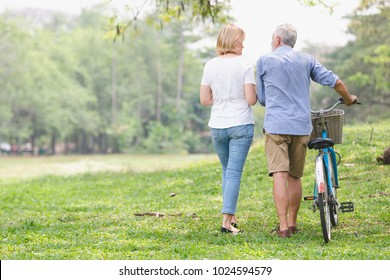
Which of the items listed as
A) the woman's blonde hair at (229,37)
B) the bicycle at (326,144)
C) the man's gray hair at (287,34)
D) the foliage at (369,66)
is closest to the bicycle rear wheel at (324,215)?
the bicycle at (326,144)

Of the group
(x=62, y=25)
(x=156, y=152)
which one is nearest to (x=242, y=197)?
(x=156, y=152)

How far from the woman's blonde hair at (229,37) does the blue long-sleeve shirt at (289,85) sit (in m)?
0.44

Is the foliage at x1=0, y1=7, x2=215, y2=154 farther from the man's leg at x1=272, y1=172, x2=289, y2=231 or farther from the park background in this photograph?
the man's leg at x1=272, y1=172, x2=289, y2=231

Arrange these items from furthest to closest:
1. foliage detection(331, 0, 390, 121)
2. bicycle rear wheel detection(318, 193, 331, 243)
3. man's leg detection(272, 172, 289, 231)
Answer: foliage detection(331, 0, 390, 121), man's leg detection(272, 172, 289, 231), bicycle rear wheel detection(318, 193, 331, 243)

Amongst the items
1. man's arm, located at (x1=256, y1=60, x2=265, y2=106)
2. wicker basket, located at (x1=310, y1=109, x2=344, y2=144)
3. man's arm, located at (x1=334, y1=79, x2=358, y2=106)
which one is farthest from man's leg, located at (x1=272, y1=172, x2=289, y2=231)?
man's arm, located at (x1=334, y1=79, x2=358, y2=106)

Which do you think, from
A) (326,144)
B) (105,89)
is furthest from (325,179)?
(105,89)

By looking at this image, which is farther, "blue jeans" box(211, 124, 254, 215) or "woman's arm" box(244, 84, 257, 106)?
"blue jeans" box(211, 124, 254, 215)

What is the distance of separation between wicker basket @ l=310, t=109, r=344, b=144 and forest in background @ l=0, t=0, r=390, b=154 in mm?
55855

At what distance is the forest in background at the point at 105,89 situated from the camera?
2507 inches

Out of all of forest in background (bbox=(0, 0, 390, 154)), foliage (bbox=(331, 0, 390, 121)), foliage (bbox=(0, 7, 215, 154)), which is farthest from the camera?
foliage (bbox=(0, 7, 215, 154))

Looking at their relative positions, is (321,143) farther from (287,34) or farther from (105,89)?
(105,89)

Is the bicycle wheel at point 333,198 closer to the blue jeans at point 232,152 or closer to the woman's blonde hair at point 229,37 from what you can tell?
the blue jeans at point 232,152

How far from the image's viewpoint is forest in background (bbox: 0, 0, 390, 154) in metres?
63.7

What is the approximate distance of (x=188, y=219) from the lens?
8.67 m
